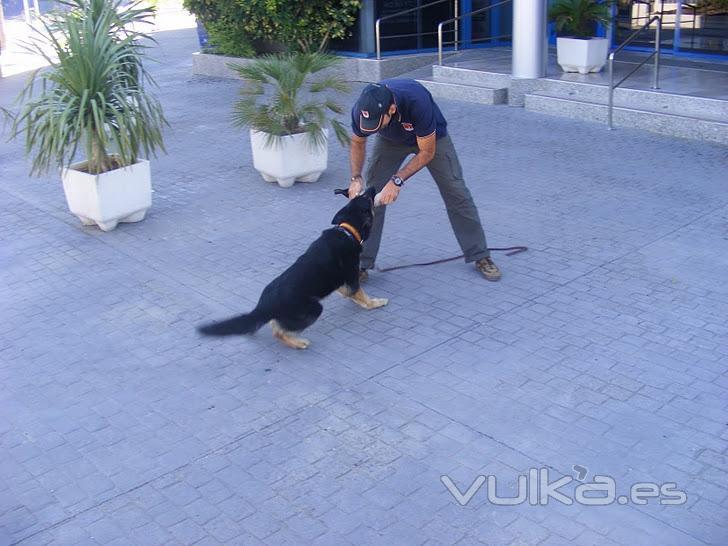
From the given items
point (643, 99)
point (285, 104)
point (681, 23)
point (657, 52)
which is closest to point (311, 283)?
point (285, 104)

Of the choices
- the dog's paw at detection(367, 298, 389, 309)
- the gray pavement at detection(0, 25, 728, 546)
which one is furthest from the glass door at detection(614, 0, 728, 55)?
the dog's paw at detection(367, 298, 389, 309)

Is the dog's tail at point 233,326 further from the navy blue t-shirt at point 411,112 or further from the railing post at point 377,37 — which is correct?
the railing post at point 377,37

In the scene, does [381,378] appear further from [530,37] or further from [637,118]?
[530,37]

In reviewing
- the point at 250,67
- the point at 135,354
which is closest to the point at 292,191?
the point at 250,67

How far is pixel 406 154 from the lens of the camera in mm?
5980

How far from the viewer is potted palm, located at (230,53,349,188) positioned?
8.30 m

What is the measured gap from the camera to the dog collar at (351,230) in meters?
5.34

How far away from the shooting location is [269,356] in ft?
17.1

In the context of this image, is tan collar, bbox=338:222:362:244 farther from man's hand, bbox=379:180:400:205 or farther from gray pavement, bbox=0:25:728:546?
gray pavement, bbox=0:25:728:546

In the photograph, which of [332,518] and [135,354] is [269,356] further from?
[332,518]

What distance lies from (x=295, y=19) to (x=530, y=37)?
4500 millimetres

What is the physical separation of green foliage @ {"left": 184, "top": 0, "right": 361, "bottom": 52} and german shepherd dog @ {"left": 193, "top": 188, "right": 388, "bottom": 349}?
883cm

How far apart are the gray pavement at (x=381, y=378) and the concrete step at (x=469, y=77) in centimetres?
419

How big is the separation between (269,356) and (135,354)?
859 mm
